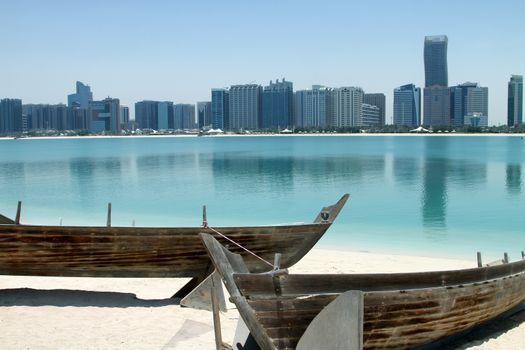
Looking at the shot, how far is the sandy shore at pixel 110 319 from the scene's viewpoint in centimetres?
754

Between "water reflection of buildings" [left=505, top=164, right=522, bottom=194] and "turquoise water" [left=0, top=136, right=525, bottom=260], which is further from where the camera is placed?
"water reflection of buildings" [left=505, top=164, right=522, bottom=194]

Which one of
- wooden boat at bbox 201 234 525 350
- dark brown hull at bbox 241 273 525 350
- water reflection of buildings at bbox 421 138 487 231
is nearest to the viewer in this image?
wooden boat at bbox 201 234 525 350

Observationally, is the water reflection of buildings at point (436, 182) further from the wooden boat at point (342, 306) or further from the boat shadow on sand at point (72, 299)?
the wooden boat at point (342, 306)

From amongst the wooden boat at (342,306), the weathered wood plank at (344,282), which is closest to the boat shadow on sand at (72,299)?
the wooden boat at (342,306)

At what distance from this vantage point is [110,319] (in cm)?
848

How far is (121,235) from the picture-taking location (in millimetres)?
8766

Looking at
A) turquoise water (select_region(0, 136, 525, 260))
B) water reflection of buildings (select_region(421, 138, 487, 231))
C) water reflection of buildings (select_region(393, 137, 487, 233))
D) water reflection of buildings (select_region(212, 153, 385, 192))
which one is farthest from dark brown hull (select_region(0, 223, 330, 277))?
water reflection of buildings (select_region(212, 153, 385, 192))

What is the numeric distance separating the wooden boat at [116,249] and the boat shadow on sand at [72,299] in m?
0.55

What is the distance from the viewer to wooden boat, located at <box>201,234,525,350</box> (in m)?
5.09

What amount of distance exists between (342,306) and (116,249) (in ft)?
15.8

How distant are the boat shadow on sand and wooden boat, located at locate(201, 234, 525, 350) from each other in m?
3.60

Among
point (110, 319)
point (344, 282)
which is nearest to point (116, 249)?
point (110, 319)

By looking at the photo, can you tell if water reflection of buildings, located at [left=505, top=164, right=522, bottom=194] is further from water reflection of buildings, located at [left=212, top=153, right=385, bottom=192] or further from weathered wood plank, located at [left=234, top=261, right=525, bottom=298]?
weathered wood plank, located at [left=234, top=261, right=525, bottom=298]

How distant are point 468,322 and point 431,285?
1.07 meters
